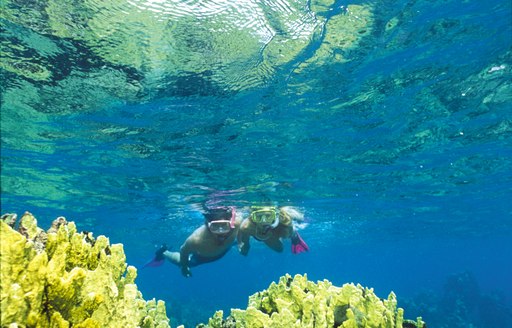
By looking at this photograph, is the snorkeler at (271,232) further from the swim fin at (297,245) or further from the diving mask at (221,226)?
the diving mask at (221,226)

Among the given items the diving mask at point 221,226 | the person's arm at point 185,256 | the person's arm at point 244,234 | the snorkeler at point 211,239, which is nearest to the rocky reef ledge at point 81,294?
the diving mask at point 221,226

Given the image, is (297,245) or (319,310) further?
(297,245)

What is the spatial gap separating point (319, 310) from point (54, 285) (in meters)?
2.79

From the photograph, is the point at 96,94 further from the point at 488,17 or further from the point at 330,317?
the point at 488,17

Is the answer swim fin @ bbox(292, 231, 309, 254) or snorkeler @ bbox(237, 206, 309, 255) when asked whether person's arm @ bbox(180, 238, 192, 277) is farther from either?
swim fin @ bbox(292, 231, 309, 254)

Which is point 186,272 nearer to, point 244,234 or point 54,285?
point 244,234

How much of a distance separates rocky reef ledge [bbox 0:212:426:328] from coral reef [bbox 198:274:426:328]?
0.03 feet

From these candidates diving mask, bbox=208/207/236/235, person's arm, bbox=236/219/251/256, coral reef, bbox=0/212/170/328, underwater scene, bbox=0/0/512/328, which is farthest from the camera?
person's arm, bbox=236/219/251/256

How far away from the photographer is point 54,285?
2.18 meters

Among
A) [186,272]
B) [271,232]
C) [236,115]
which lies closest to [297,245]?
[271,232]

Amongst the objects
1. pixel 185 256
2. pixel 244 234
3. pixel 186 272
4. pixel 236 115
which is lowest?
pixel 186 272

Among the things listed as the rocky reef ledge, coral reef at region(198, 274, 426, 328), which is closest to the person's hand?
coral reef at region(198, 274, 426, 328)

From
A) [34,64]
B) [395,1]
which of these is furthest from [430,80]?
[34,64]

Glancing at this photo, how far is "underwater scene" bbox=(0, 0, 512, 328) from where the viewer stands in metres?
4.63
